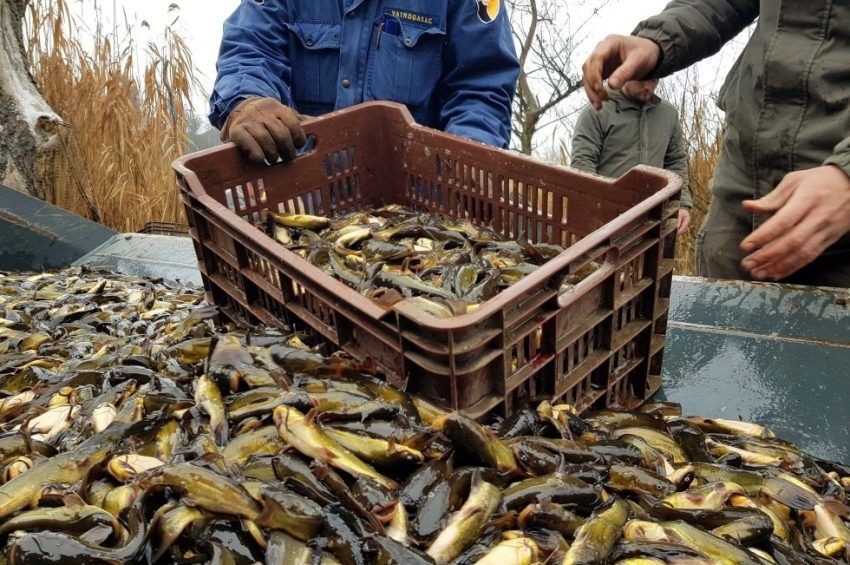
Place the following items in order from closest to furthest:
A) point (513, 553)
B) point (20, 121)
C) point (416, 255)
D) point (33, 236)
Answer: point (513, 553), point (416, 255), point (33, 236), point (20, 121)

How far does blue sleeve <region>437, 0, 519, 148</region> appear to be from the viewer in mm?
3588

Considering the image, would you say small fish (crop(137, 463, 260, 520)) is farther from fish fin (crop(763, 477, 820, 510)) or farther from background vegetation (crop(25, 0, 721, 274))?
background vegetation (crop(25, 0, 721, 274))

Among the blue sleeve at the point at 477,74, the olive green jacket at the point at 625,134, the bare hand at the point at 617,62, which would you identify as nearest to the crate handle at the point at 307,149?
the blue sleeve at the point at 477,74

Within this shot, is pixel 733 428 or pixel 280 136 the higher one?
pixel 280 136

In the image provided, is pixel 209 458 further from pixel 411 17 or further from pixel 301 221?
pixel 411 17

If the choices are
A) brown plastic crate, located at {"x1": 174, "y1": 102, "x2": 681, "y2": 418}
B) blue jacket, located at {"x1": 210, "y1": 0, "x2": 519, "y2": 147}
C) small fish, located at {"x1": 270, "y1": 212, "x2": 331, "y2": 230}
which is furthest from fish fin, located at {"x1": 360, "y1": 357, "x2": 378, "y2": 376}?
blue jacket, located at {"x1": 210, "y1": 0, "x2": 519, "y2": 147}

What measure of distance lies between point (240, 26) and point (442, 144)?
1537mm

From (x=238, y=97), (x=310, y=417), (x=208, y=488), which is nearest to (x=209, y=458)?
(x=208, y=488)

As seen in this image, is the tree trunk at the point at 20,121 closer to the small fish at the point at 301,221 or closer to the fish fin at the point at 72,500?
the small fish at the point at 301,221

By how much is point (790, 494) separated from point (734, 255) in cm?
195

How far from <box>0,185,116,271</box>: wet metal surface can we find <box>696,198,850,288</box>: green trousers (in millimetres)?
4268

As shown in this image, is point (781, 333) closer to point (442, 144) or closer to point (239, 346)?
point (442, 144)

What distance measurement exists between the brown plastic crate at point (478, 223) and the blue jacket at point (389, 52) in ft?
2.01

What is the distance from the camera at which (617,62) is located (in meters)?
2.97
